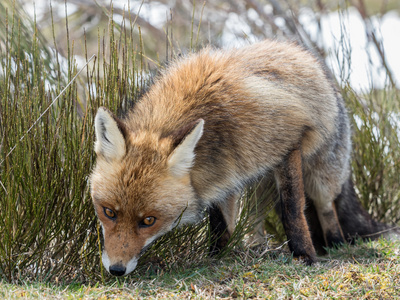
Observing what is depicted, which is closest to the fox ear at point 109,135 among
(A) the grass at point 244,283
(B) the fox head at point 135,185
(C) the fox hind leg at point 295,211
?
(B) the fox head at point 135,185

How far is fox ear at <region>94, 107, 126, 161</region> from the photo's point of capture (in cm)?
345

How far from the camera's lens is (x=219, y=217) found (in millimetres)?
4832

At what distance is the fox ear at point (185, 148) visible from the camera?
3.40 meters

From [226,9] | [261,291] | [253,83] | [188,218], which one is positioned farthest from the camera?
[226,9]

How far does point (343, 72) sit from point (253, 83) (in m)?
2.68

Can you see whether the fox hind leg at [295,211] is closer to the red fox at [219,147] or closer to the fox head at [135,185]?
the red fox at [219,147]

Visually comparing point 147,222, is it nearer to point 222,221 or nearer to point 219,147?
point 219,147

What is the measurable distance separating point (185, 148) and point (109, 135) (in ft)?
1.95

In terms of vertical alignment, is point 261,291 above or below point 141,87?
below

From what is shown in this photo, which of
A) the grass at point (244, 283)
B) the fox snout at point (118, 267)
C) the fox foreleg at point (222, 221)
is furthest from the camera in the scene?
the fox foreleg at point (222, 221)

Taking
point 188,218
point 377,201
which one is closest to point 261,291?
point 188,218

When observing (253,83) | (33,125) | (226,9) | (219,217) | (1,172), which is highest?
(226,9)

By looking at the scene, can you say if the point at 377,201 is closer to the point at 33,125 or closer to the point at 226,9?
the point at 33,125

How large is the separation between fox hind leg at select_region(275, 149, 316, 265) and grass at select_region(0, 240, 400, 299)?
0.19m
